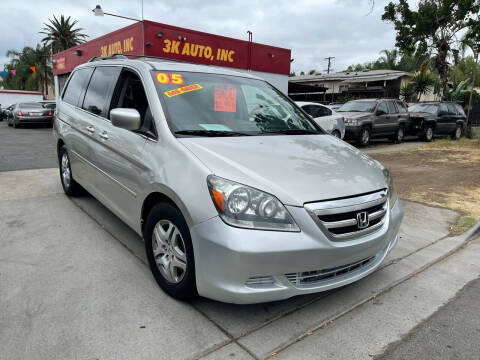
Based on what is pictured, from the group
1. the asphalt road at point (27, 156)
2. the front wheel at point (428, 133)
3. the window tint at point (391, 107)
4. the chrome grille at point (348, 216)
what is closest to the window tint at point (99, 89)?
the chrome grille at point (348, 216)

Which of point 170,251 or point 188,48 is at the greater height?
point 188,48

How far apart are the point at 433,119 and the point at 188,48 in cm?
1060

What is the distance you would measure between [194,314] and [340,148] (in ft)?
6.10

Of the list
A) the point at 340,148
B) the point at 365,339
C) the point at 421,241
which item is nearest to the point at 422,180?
the point at 421,241

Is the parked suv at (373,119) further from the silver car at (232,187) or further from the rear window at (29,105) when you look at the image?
the rear window at (29,105)

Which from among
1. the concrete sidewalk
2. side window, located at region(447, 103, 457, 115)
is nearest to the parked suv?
side window, located at region(447, 103, 457, 115)

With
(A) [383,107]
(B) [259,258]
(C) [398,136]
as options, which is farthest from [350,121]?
(B) [259,258]

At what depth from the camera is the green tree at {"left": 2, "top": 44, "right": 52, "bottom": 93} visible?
52031 mm

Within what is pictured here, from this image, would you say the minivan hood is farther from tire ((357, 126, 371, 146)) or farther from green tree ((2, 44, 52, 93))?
green tree ((2, 44, 52, 93))

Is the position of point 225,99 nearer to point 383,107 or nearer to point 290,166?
point 290,166

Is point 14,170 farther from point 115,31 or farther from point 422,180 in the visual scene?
point 115,31

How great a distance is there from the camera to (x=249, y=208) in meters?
2.25

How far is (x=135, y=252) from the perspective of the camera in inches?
139

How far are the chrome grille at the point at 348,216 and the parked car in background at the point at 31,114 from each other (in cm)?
1935
